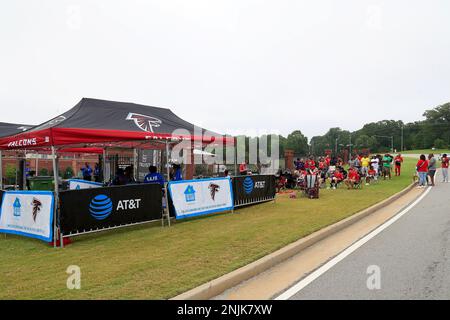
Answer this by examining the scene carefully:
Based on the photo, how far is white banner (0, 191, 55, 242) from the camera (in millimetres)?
8141

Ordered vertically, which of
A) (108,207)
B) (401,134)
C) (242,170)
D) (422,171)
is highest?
(401,134)

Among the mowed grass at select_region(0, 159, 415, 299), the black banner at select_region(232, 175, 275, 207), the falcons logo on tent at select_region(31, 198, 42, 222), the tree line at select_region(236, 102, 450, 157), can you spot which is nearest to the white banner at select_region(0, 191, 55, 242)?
the falcons logo on tent at select_region(31, 198, 42, 222)

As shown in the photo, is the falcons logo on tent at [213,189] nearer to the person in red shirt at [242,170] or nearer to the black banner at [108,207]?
the black banner at [108,207]

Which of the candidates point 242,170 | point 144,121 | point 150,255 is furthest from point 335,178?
point 150,255

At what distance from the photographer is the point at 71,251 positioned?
24.4 ft

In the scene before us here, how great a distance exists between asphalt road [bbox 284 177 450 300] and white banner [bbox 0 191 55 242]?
572 cm

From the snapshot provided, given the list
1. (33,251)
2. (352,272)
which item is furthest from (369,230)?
(33,251)

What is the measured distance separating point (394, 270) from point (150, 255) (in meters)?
4.05

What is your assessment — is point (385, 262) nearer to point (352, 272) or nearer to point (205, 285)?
point (352, 272)

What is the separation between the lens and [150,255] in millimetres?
6809

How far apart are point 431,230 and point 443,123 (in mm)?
143740

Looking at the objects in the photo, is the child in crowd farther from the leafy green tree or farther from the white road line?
the leafy green tree

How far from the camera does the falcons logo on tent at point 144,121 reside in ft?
34.1

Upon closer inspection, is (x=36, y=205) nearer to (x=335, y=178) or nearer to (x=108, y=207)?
(x=108, y=207)
